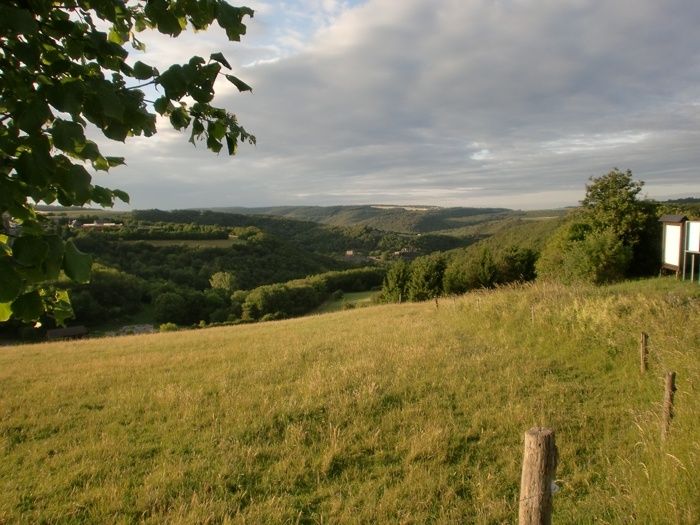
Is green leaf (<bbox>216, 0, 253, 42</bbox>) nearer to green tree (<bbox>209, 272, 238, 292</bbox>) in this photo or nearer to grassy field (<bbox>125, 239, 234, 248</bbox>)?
green tree (<bbox>209, 272, 238, 292</bbox>)

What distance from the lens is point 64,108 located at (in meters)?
1.80

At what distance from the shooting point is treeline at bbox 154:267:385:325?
63144mm

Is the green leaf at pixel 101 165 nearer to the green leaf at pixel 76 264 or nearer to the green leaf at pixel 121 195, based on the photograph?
the green leaf at pixel 121 195

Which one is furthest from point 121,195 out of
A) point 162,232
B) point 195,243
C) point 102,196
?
point 162,232

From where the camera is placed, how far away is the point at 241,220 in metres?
143

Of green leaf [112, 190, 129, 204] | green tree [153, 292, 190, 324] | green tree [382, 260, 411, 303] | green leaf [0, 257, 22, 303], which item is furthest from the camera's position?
green tree [153, 292, 190, 324]

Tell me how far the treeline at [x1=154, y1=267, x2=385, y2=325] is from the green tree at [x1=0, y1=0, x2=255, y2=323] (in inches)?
2244

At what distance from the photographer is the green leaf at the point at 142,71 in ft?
6.82

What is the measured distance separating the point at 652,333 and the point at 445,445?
647cm

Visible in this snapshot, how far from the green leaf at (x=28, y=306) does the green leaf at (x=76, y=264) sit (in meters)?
0.36

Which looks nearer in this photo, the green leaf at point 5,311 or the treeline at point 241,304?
the green leaf at point 5,311

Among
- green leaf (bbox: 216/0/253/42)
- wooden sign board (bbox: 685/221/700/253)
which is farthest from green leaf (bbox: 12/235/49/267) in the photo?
wooden sign board (bbox: 685/221/700/253)

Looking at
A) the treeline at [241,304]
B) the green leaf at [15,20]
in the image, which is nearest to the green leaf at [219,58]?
the green leaf at [15,20]

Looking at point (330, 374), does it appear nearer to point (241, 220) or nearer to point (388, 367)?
point (388, 367)
